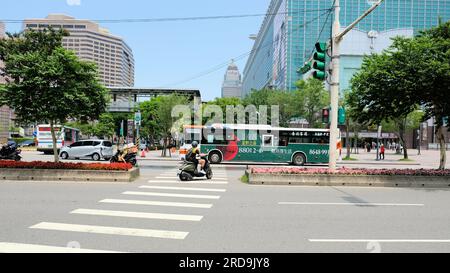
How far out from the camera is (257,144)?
87.2 ft

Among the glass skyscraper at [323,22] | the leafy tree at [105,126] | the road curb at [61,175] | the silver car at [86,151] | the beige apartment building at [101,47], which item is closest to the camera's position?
the road curb at [61,175]

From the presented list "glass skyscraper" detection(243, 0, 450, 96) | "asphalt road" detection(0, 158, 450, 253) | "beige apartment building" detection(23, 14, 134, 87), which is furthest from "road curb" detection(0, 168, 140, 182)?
"glass skyscraper" detection(243, 0, 450, 96)

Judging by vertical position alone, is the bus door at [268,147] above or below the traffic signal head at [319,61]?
below

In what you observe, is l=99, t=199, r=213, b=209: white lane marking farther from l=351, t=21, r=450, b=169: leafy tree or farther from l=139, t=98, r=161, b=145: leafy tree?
l=139, t=98, r=161, b=145: leafy tree

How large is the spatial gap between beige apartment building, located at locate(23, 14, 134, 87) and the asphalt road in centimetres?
5676

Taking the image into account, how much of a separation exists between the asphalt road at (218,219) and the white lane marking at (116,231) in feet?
0.06

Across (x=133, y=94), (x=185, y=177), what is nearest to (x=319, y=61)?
(x=185, y=177)

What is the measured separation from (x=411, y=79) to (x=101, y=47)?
73657 millimetres

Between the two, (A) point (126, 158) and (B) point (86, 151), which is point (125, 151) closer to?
(A) point (126, 158)

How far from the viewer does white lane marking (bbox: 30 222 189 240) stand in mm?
6597

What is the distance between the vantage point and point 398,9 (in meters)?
94.9

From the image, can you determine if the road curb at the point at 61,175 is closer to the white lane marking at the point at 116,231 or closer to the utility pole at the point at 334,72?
the white lane marking at the point at 116,231

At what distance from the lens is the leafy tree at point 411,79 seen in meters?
14.6

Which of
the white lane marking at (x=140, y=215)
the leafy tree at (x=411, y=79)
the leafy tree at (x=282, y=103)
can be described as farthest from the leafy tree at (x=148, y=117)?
the white lane marking at (x=140, y=215)
